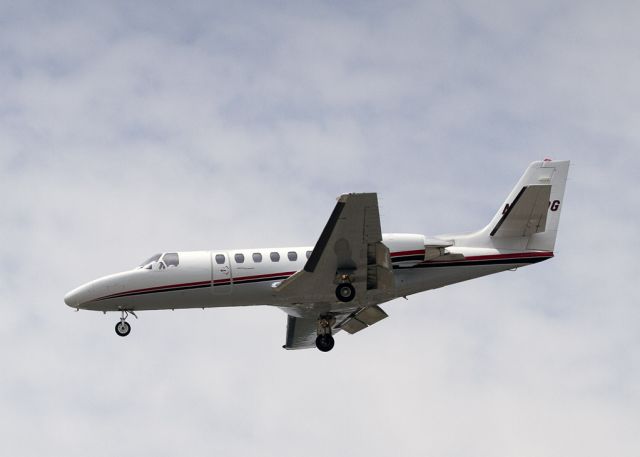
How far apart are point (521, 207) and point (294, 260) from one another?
732 centimetres

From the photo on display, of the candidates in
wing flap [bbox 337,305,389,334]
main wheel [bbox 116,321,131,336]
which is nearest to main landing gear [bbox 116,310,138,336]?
main wheel [bbox 116,321,131,336]

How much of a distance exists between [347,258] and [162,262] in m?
5.74

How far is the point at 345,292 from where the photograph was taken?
29.5 metres

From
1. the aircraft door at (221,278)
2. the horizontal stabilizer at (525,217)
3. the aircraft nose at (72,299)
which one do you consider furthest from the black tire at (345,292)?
the aircraft nose at (72,299)

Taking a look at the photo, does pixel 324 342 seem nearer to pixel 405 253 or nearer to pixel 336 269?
pixel 336 269

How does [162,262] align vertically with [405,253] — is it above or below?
below

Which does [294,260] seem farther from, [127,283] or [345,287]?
[127,283]

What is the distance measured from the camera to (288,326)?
35.0 meters

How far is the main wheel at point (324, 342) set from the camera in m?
32.9

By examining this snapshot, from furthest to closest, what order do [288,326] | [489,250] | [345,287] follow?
[288,326], [489,250], [345,287]

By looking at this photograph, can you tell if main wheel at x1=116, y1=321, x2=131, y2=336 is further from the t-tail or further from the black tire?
the t-tail

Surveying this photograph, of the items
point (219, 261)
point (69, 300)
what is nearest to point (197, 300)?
point (219, 261)

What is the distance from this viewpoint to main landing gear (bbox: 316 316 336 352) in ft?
108

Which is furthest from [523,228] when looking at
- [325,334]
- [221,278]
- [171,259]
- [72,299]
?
[72,299]
